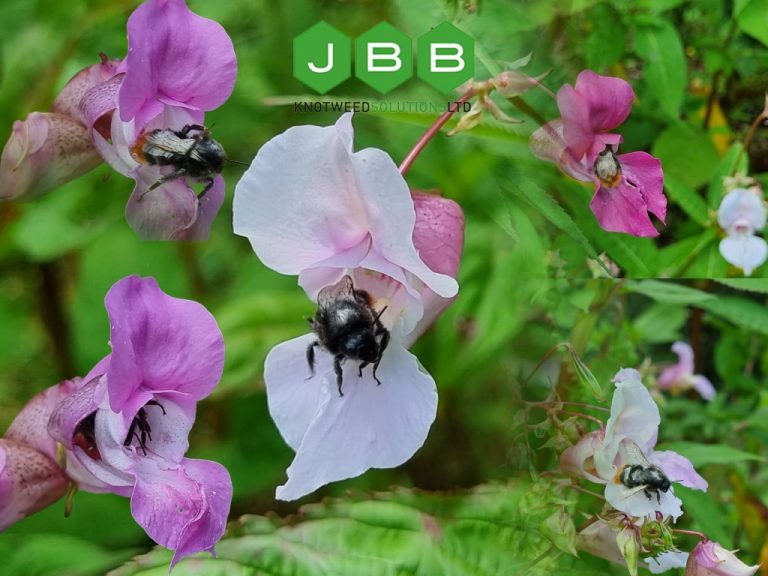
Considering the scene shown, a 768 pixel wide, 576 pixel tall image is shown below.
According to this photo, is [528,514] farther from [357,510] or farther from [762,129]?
[762,129]

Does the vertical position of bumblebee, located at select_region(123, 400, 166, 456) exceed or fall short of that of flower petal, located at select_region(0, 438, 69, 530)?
it exceeds it

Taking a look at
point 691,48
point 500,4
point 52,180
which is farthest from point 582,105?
→ point 52,180

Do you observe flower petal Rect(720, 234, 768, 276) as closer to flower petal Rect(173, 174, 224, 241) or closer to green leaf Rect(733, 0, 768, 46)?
green leaf Rect(733, 0, 768, 46)

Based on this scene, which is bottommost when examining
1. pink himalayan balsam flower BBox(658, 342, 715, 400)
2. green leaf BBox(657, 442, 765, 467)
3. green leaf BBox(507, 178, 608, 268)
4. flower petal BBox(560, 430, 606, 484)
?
pink himalayan balsam flower BBox(658, 342, 715, 400)

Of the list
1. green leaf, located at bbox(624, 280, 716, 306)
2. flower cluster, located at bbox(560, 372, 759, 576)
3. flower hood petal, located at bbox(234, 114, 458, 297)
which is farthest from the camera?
green leaf, located at bbox(624, 280, 716, 306)

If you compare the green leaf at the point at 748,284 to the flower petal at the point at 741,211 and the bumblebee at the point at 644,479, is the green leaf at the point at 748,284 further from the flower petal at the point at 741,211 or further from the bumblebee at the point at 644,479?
the bumblebee at the point at 644,479

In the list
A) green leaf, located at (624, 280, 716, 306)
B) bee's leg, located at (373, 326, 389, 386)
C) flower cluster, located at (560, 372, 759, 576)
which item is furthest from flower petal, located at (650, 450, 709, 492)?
bee's leg, located at (373, 326, 389, 386)

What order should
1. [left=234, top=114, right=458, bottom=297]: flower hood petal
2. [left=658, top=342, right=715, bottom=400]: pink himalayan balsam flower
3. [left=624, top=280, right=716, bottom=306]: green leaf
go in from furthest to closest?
[left=658, top=342, right=715, bottom=400]: pink himalayan balsam flower
[left=624, top=280, right=716, bottom=306]: green leaf
[left=234, top=114, right=458, bottom=297]: flower hood petal
